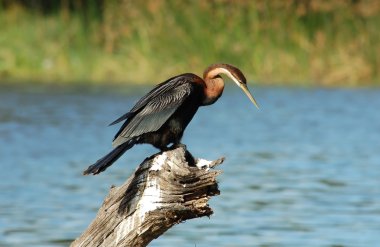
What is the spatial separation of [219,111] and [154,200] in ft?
39.0

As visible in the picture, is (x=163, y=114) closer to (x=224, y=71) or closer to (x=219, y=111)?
(x=224, y=71)

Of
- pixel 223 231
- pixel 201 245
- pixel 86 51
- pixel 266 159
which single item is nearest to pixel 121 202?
pixel 201 245

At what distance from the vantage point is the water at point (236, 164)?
955 cm

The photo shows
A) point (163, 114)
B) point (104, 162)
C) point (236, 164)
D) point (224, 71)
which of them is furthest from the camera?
point (236, 164)

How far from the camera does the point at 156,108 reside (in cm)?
643

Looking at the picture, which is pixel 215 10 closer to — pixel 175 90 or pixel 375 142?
pixel 375 142

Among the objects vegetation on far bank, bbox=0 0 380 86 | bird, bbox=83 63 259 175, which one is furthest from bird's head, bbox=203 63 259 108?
vegetation on far bank, bbox=0 0 380 86

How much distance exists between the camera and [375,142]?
47.4ft

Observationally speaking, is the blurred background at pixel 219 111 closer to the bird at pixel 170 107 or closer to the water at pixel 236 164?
the water at pixel 236 164

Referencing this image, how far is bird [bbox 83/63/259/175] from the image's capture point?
6365mm

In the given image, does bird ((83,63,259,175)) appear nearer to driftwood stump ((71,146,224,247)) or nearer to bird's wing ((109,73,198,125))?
bird's wing ((109,73,198,125))

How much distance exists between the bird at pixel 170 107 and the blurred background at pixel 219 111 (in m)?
2.46

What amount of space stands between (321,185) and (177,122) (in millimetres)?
5386

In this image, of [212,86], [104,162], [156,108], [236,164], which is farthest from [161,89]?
[236,164]
